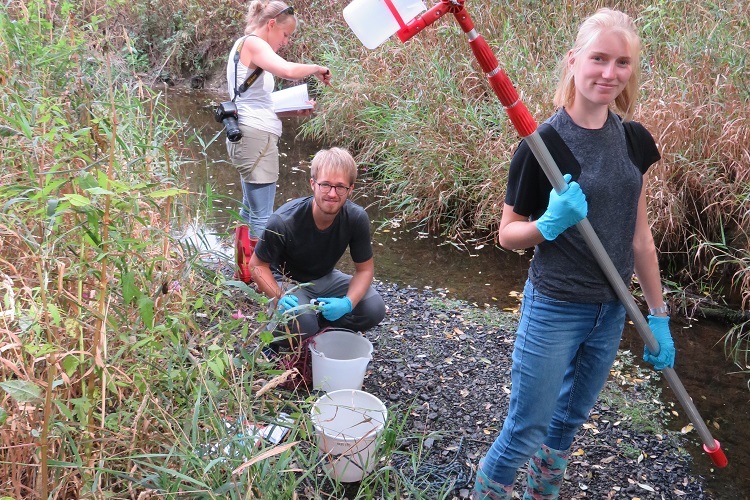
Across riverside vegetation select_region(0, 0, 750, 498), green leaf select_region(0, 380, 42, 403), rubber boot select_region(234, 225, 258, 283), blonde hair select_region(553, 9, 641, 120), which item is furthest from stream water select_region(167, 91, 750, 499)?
blonde hair select_region(553, 9, 641, 120)

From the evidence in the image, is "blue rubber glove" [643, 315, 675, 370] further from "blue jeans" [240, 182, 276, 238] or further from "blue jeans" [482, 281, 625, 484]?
"blue jeans" [240, 182, 276, 238]

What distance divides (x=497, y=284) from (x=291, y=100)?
1.75 m

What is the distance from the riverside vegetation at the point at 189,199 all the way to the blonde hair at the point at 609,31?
1112mm

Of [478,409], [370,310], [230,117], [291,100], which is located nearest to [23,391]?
[370,310]

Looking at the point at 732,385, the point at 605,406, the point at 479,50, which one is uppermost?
the point at 479,50

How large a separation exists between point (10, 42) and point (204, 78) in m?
7.62

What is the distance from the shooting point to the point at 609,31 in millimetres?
1944

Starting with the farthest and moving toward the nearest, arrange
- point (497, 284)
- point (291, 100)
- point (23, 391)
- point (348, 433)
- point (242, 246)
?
point (497, 284), point (291, 100), point (242, 246), point (348, 433), point (23, 391)

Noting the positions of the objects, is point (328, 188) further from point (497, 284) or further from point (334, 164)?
point (497, 284)

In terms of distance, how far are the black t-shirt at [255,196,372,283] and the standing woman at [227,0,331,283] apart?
776 millimetres

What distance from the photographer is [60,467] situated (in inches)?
70.9

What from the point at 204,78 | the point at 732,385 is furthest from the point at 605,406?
the point at 204,78

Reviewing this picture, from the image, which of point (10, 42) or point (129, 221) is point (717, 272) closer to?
point (129, 221)

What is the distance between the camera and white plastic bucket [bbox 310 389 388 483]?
234cm
